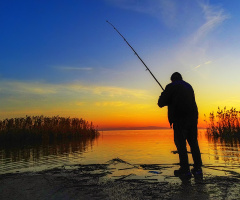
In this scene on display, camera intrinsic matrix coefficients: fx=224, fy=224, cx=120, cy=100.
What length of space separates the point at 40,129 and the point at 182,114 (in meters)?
35.0

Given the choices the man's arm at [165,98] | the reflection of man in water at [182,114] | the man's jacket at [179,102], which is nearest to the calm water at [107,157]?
the reflection of man in water at [182,114]

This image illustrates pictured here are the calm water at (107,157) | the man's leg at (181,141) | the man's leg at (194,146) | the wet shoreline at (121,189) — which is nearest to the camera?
the wet shoreline at (121,189)

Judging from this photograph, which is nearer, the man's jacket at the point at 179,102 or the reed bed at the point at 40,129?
the man's jacket at the point at 179,102

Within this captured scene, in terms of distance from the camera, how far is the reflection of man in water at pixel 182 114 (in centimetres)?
570

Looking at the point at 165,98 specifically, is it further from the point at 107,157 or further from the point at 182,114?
the point at 107,157

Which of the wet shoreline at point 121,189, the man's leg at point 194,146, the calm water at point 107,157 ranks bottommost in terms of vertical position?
the calm water at point 107,157

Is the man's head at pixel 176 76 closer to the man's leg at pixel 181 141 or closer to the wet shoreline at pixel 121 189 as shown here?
the man's leg at pixel 181 141

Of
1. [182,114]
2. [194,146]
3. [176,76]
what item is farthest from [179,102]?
[194,146]

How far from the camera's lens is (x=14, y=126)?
34.8 m

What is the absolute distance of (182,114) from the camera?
227 inches

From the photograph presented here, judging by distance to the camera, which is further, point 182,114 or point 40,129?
point 40,129

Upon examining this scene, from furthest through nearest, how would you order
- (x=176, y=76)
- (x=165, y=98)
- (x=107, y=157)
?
(x=107, y=157) < (x=176, y=76) < (x=165, y=98)

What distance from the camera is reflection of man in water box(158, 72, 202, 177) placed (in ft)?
18.7

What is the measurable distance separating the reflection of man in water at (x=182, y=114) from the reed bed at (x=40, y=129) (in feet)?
103
